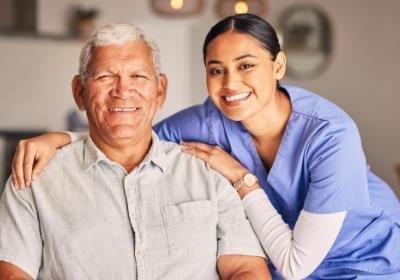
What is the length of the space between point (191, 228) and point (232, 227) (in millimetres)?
108

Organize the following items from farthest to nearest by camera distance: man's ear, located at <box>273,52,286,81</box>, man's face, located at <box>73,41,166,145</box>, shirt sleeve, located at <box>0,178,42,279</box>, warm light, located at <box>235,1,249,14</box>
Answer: warm light, located at <box>235,1,249,14</box> → man's ear, located at <box>273,52,286,81</box> → man's face, located at <box>73,41,166,145</box> → shirt sleeve, located at <box>0,178,42,279</box>

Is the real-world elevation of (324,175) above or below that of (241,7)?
below

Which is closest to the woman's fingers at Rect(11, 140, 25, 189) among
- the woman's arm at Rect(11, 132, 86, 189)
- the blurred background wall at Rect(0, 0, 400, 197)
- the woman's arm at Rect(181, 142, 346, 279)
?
the woman's arm at Rect(11, 132, 86, 189)

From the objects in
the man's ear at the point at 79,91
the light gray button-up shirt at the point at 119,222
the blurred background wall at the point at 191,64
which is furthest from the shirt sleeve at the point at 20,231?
the blurred background wall at the point at 191,64

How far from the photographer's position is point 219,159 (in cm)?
153

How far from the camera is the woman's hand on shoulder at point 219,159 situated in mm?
1512

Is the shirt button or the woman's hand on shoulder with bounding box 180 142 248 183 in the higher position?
the woman's hand on shoulder with bounding box 180 142 248 183

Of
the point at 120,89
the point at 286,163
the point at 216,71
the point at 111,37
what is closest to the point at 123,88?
the point at 120,89

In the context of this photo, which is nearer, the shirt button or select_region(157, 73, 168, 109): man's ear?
the shirt button

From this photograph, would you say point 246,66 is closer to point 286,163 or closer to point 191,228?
point 286,163

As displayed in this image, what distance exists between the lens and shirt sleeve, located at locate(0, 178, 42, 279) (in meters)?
1.32

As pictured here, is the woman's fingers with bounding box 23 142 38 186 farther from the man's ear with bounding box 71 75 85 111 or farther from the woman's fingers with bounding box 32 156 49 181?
the man's ear with bounding box 71 75 85 111

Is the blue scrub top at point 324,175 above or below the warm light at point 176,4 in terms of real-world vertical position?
below

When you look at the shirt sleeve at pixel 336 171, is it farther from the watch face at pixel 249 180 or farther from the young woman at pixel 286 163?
the watch face at pixel 249 180
